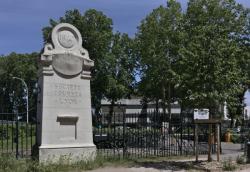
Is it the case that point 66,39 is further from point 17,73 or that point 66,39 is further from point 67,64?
point 17,73

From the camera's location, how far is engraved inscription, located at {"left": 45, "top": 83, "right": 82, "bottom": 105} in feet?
52.4

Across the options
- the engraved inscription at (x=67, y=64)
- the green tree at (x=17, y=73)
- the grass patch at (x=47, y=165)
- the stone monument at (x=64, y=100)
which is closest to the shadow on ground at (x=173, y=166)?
the grass patch at (x=47, y=165)

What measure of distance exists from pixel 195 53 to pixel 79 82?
4394 mm

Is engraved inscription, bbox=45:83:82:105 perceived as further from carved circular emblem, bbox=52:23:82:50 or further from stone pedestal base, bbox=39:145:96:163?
stone pedestal base, bbox=39:145:96:163

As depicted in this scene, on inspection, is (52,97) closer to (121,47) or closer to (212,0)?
(212,0)

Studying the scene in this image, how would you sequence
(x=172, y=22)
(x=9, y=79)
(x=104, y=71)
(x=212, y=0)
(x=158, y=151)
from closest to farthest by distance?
(x=158, y=151), (x=212, y=0), (x=172, y=22), (x=104, y=71), (x=9, y=79)

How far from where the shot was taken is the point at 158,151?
24297 mm

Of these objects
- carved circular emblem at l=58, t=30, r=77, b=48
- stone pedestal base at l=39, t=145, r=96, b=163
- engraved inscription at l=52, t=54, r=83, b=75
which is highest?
carved circular emblem at l=58, t=30, r=77, b=48

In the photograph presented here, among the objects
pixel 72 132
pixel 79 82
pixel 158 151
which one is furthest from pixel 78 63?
pixel 158 151

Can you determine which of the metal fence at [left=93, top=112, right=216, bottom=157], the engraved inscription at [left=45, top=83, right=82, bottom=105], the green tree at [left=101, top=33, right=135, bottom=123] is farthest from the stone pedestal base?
the green tree at [left=101, top=33, right=135, bottom=123]

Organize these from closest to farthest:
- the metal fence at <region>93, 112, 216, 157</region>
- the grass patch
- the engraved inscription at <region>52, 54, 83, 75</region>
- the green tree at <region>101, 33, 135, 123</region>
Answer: the grass patch → the engraved inscription at <region>52, 54, 83, 75</region> → the metal fence at <region>93, 112, 216, 157</region> → the green tree at <region>101, 33, 135, 123</region>

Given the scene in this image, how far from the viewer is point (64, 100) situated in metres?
16.2

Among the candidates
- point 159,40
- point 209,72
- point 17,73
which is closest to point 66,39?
point 209,72

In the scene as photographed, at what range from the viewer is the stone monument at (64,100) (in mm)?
15789
